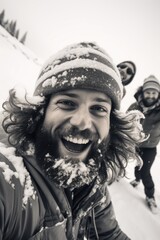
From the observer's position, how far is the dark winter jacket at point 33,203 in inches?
39.3

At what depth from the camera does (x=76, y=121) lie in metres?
1.45

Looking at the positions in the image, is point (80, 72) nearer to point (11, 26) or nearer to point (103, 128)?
point (103, 128)

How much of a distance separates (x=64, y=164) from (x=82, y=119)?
298 millimetres

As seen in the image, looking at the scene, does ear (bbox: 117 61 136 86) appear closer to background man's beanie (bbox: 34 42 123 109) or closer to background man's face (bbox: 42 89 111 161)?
background man's beanie (bbox: 34 42 123 109)

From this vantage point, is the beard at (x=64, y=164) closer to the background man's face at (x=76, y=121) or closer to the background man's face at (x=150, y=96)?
the background man's face at (x=76, y=121)

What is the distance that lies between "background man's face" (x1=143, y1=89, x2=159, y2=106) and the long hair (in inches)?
62.2

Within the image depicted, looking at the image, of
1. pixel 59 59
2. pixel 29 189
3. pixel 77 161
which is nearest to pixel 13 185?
pixel 29 189

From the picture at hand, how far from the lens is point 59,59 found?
64.9 inches

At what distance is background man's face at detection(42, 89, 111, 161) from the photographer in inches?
57.0

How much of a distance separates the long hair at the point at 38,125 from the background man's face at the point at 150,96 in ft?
5.18

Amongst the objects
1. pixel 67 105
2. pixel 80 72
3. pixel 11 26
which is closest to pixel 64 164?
pixel 67 105

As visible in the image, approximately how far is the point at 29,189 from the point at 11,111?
79cm

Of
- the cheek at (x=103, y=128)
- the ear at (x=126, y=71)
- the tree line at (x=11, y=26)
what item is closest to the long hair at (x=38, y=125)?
the cheek at (x=103, y=128)

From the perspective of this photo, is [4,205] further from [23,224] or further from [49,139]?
[49,139]
